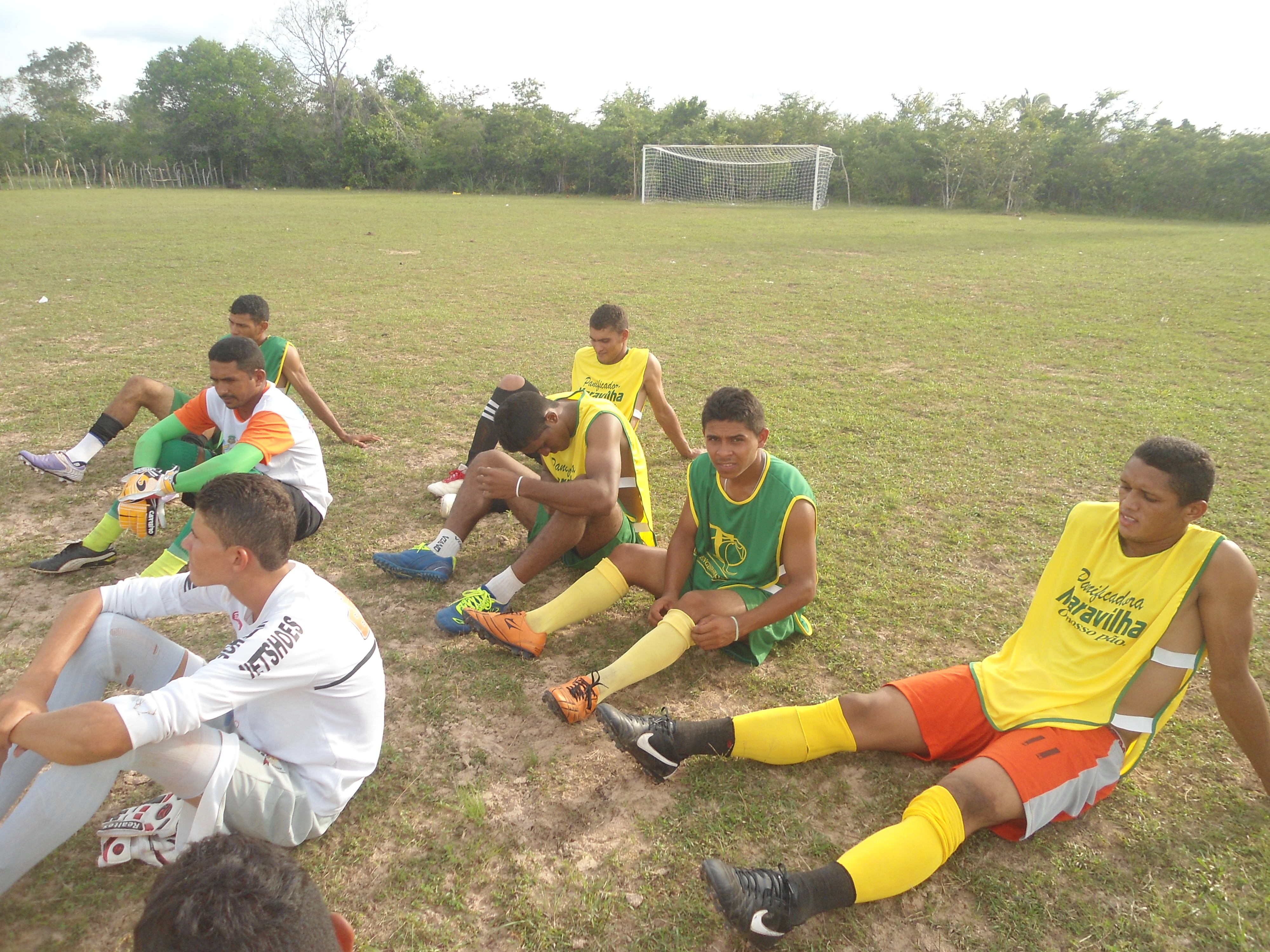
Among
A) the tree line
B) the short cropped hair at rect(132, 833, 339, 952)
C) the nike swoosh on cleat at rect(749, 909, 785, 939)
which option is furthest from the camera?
the tree line

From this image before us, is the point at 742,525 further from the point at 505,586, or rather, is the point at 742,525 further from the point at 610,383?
the point at 610,383

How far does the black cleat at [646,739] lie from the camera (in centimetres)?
277

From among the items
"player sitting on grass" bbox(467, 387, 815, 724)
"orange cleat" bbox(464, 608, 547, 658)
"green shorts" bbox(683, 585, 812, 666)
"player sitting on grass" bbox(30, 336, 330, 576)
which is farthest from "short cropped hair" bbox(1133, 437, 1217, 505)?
"player sitting on grass" bbox(30, 336, 330, 576)

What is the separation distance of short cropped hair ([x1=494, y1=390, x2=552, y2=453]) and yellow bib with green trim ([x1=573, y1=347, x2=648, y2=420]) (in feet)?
5.41

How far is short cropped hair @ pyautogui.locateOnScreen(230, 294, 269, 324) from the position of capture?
5.27 meters

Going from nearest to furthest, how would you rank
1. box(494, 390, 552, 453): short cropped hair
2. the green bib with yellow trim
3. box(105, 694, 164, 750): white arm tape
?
box(105, 694, 164, 750): white arm tape
the green bib with yellow trim
box(494, 390, 552, 453): short cropped hair

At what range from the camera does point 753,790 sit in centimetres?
282

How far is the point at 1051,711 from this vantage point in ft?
8.68

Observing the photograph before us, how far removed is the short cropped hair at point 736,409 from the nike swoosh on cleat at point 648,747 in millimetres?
1271

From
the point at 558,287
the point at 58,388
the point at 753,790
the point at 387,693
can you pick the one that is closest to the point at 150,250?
the point at 558,287

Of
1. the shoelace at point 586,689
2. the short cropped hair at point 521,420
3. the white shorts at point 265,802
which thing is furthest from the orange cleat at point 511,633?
the white shorts at point 265,802

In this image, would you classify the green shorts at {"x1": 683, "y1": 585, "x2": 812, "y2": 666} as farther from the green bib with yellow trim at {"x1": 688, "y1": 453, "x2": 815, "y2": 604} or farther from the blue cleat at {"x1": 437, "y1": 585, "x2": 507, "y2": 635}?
the blue cleat at {"x1": 437, "y1": 585, "x2": 507, "y2": 635}

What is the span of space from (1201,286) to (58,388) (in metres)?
16.6

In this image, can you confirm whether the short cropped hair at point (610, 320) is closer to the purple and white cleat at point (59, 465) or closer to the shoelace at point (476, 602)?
the shoelace at point (476, 602)
